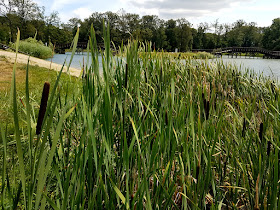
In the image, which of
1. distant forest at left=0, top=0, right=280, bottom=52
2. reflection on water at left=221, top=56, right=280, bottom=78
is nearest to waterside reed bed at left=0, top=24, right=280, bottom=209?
reflection on water at left=221, top=56, right=280, bottom=78

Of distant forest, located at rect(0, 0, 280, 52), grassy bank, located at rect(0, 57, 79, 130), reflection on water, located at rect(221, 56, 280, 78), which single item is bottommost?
grassy bank, located at rect(0, 57, 79, 130)

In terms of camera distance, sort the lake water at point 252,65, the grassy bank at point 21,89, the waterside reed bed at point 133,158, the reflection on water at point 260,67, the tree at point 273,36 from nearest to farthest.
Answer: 1. the waterside reed bed at point 133,158
2. the grassy bank at point 21,89
3. the lake water at point 252,65
4. the reflection on water at point 260,67
5. the tree at point 273,36

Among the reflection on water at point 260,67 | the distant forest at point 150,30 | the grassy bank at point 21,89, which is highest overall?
the distant forest at point 150,30

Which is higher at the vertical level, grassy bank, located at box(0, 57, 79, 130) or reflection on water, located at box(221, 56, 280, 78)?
reflection on water, located at box(221, 56, 280, 78)

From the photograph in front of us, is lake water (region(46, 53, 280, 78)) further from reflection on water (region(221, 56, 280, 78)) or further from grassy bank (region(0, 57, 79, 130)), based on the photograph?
grassy bank (region(0, 57, 79, 130))

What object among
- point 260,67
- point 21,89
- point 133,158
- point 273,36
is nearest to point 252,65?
point 260,67

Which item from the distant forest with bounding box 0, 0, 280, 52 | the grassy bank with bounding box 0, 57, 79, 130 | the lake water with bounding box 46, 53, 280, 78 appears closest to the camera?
the grassy bank with bounding box 0, 57, 79, 130

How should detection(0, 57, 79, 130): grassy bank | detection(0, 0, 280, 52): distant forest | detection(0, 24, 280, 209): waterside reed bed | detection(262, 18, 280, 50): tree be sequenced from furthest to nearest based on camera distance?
detection(262, 18, 280, 50): tree → detection(0, 0, 280, 52): distant forest → detection(0, 57, 79, 130): grassy bank → detection(0, 24, 280, 209): waterside reed bed

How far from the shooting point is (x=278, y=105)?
1702 millimetres

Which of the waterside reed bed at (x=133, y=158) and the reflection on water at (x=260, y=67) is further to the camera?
the reflection on water at (x=260, y=67)

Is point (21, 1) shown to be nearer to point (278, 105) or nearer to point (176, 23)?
point (176, 23)

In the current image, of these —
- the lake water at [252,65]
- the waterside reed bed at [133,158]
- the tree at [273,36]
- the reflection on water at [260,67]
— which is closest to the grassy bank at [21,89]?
the waterside reed bed at [133,158]

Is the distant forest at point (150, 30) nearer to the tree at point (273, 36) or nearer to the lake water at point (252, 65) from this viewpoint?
the tree at point (273, 36)

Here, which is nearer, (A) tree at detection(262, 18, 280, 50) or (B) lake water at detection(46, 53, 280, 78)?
(B) lake water at detection(46, 53, 280, 78)
